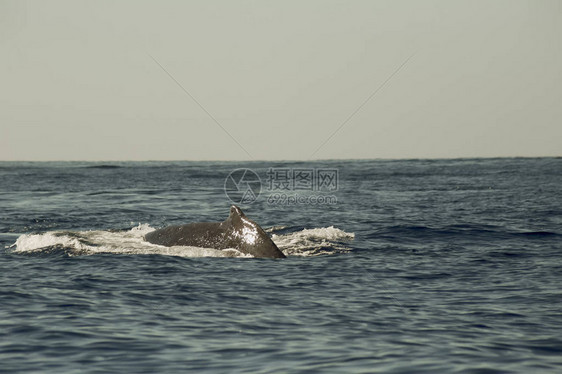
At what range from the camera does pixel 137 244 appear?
19.5 m

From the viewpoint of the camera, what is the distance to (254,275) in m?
14.9

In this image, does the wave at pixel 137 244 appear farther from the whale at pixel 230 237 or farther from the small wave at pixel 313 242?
the whale at pixel 230 237

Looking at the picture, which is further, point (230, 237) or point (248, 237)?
point (230, 237)

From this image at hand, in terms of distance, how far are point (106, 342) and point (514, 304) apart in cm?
718

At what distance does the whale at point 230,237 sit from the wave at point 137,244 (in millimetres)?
219

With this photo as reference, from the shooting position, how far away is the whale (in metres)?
17.3

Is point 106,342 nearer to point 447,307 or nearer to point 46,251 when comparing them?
point 447,307

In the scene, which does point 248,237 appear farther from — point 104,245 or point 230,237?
point 104,245

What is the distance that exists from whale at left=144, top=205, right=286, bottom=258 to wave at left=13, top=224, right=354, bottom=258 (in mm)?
219

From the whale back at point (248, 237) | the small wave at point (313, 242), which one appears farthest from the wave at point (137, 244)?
the whale back at point (248, 237)

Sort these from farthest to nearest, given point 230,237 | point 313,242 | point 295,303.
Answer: point 313,242 < point 230,237 < point 295,303

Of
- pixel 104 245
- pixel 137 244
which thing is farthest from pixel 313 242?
pixel 104 245

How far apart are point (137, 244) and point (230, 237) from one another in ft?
10.6

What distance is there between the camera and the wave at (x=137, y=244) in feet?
59.2
